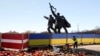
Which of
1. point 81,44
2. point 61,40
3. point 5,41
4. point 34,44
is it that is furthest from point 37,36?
point 5,41

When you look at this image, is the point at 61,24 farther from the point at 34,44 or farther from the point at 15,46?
the point at 15,46

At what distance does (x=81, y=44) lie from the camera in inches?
1348

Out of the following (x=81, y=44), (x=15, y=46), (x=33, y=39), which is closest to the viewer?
(x=15, y=46)

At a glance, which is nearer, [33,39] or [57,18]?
[33,39]

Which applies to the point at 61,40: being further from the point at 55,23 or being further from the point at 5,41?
the point at 5,41

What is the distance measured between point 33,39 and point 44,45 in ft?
6.93

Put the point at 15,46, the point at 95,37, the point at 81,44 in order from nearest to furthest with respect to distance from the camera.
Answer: the point at 15,46 < the point at 81,44 < the point at 95,37

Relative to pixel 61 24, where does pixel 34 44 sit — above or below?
below

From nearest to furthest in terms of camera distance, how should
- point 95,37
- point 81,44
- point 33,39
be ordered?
point 33,39 → point 81,44 → point 95,37

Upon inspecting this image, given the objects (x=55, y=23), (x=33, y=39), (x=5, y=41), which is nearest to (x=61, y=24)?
(x=55, y=23)

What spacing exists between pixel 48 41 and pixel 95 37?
10907 millimetres

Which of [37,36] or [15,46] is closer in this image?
[15,46]

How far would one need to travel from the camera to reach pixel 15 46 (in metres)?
13.4

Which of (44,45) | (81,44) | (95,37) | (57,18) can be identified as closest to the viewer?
(44,45)
